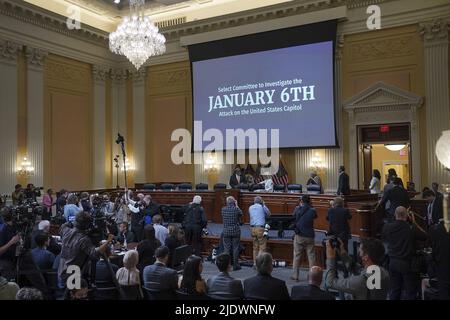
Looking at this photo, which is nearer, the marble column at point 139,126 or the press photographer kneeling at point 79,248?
the press photographer kneeling at point 79,248

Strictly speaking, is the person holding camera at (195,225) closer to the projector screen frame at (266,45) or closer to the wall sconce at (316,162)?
the projector screen frame at (266,45)

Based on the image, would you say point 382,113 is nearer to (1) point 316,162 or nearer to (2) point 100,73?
(1) point 316,162

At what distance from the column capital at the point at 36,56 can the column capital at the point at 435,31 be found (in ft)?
40.9

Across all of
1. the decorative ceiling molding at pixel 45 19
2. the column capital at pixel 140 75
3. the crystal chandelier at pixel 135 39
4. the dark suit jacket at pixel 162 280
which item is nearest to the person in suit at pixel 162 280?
the dark suit jacket at pixel 162 280

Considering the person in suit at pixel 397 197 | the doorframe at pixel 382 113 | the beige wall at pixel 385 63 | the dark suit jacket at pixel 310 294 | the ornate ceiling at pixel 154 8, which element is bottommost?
the dark suit jacket at pixel 310 294

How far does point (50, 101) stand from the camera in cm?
1547

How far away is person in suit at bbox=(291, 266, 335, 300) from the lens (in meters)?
3.38

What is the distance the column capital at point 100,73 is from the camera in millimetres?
17172

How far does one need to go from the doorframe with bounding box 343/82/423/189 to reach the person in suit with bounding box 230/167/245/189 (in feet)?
11.8

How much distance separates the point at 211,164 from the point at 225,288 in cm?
1231

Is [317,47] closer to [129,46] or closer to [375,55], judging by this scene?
[375,55]

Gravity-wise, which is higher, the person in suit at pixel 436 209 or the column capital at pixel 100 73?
the column capital at pixel 100 73

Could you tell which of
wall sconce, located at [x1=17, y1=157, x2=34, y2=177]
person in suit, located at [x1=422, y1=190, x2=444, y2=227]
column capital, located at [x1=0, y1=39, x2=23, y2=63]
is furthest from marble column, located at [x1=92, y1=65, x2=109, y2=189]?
person in suit, located at [x1=422, y1=190, x2=444, y2=227]
